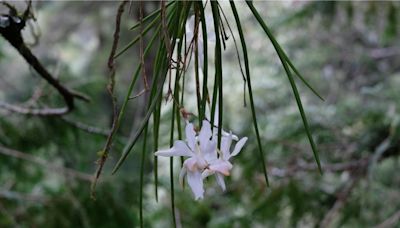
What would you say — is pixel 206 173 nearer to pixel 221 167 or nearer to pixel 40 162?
pixel 221 167

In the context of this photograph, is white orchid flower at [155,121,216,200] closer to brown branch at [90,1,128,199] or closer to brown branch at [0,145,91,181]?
brown branch at [90,1,128,199]

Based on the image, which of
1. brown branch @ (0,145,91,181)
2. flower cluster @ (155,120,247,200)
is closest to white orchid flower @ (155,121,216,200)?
flower cluster @ (155,120,247,200)

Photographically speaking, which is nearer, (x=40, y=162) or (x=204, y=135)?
(x=204, y=135)

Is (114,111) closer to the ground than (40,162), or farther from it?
closer to the ground

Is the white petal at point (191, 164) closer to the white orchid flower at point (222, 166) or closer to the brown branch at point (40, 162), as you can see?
the white orchid flower at point (222, 166)

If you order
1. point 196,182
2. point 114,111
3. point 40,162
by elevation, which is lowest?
point 196,182

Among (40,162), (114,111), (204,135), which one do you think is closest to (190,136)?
(204,135)

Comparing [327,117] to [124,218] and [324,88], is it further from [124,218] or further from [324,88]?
[324,88]

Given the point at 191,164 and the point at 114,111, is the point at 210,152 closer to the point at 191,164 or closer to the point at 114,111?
the point at 191,164
